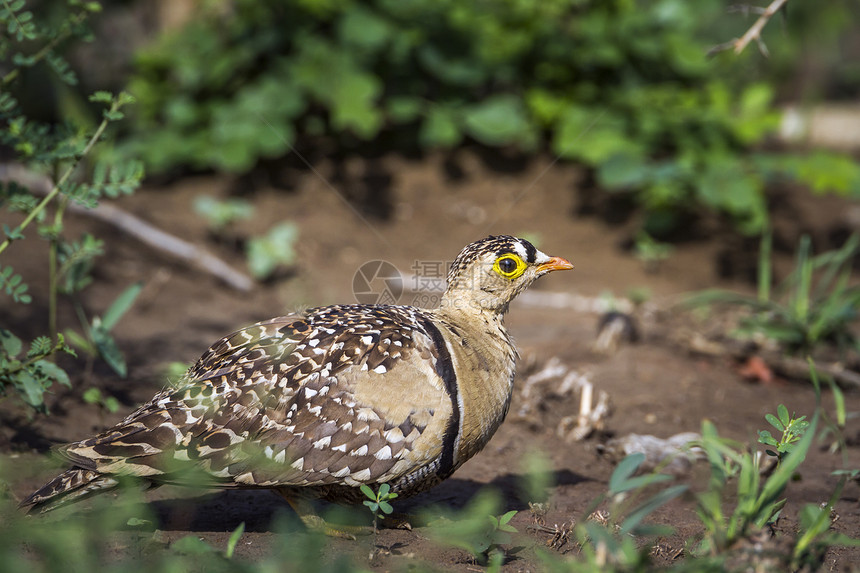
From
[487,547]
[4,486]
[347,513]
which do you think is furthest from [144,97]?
[487,547]

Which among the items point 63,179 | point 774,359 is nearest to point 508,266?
point 63,179

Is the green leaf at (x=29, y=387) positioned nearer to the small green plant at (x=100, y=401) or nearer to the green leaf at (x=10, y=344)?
the green leaf at (x=10, y=344)

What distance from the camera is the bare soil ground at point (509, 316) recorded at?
400 cm

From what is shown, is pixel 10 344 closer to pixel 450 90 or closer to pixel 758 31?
pixel 758 31

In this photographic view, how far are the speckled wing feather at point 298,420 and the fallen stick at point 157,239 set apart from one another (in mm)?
3690

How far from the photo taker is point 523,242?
13.6ft

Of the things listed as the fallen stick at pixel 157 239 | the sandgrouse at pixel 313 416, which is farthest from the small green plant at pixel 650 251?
the sandgrouse at pixel 313 416

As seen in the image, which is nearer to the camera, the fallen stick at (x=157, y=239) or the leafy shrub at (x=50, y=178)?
the leafy shrub at (x=50, y=178)

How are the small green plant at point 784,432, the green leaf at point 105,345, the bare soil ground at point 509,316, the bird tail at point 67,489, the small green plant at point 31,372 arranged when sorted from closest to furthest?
the small green plant at point 784,432, the bird tail at point 67,489, the small green plant at point 31,372, the bare soil ground at point 509,316, the green leaf at point 105,345

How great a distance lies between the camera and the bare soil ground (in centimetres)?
400

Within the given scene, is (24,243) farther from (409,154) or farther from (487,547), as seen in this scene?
(487,547)

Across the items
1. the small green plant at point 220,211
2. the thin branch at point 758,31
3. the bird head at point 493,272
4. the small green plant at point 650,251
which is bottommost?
the small green plant at point 650,251

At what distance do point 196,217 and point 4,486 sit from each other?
4.65m

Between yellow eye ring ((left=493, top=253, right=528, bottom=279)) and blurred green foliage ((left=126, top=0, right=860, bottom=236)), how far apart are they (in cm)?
429
